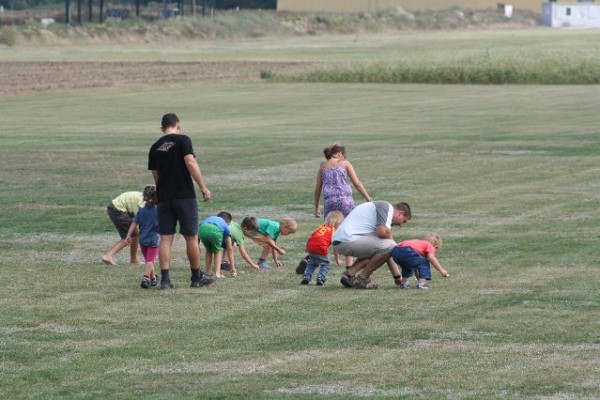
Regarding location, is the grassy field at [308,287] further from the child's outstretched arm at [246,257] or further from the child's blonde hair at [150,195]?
the child's blonde hair at [150,195]

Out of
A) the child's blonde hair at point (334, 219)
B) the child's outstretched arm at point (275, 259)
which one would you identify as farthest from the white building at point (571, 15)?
the child's blonde hair at point (334, 219)

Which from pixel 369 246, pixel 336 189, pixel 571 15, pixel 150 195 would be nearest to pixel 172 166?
pixel 150 195

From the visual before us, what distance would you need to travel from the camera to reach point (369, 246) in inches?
609

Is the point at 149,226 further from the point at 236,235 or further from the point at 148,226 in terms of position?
the point at 236,235

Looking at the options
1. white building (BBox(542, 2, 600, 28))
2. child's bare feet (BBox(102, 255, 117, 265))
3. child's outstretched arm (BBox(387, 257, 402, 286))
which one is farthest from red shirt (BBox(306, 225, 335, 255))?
white building (BBox(542, 2, 600, 28))

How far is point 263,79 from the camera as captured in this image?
69312 millimetres

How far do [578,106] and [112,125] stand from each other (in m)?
17.4

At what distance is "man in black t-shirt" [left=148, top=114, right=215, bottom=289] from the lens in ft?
50.1

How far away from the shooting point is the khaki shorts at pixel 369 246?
15.4 m

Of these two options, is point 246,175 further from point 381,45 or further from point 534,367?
point 381,45

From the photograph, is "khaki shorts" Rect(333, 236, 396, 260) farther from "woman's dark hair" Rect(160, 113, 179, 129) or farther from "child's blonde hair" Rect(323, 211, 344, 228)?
"woman's dark hair" Rect(160, 113, 179, 129)

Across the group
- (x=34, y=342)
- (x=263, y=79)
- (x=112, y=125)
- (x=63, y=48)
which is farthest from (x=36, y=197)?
(x=63, y=48)

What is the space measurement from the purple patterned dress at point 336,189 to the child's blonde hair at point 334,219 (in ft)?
1.65

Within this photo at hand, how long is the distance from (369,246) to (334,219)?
3.42 feet
